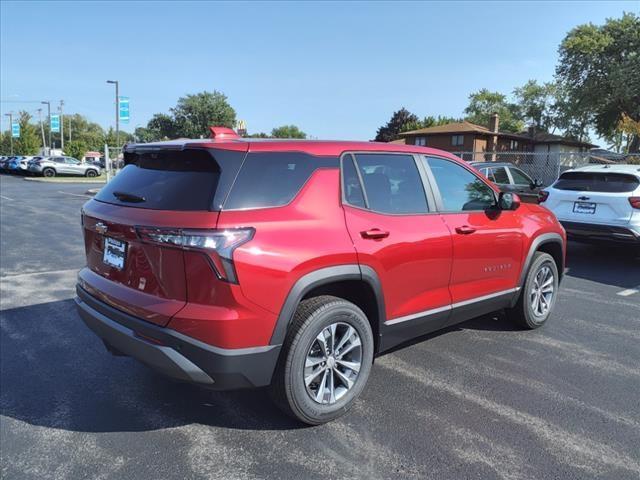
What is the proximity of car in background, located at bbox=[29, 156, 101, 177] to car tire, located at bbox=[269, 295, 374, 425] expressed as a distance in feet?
130

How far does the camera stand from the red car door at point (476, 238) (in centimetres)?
388

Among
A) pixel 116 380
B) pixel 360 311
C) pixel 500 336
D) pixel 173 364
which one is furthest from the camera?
pixel 500 336

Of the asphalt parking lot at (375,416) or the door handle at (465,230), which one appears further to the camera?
the door handle at (465,230)

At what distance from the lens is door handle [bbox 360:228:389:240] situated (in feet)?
10.4

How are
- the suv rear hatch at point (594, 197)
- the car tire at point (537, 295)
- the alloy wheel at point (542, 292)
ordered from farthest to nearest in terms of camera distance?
the suv rear hatch at point (594, 197), the alloy wheel at point (542, 292), the car tire at point (537, 295)

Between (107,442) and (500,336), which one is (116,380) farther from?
(500,336)

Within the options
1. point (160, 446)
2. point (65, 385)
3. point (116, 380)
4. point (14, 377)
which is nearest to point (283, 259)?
point (160, 446)

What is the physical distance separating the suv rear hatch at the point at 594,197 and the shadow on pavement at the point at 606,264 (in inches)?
20.8

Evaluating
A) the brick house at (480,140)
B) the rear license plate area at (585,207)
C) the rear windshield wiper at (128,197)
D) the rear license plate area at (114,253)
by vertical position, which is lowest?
the rear license plate area at (114,253)

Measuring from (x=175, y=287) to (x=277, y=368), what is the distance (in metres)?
0.76

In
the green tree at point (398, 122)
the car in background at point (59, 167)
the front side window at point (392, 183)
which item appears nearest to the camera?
the front side window at point (392, 183)

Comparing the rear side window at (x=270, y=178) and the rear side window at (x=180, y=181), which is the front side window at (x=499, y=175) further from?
the rear side window at (x=180, y=181)

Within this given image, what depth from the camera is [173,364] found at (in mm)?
2672

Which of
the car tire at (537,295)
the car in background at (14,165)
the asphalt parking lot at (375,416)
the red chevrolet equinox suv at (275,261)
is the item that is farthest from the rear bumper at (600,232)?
the car in background at (14,165)
